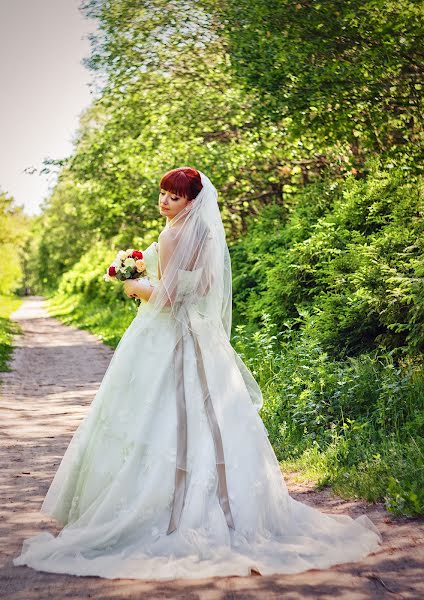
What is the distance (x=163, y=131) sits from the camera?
18.0m

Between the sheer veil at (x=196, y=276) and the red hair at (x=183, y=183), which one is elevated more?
the red hair at (x=183, y=183)

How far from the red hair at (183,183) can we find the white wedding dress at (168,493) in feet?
1.58

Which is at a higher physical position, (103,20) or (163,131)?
(103,20)

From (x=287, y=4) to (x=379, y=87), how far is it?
6.42 ft

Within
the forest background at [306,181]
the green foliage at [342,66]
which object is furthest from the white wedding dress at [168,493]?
the green foliage at [342,66]

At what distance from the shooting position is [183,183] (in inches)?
210

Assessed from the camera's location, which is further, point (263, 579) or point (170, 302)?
point (170, 302)

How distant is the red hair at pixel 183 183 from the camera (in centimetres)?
534

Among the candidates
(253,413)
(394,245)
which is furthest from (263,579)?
(394,245)

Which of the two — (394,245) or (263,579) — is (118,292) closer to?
(394,245)

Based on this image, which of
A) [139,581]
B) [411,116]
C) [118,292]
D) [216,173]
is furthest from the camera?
[118,292]

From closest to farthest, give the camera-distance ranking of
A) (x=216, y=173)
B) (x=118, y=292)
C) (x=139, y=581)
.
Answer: (x=139, y=581)
(x=216, y=173)
(x=118, y=292)

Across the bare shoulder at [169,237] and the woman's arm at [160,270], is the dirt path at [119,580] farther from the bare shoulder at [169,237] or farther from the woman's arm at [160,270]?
the bare shoulder at [169,237]

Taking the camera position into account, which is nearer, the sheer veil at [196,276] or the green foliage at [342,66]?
the sheer veil at [196,276]
